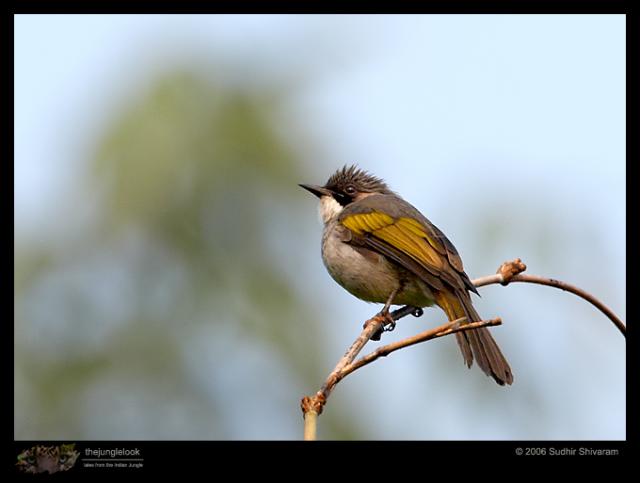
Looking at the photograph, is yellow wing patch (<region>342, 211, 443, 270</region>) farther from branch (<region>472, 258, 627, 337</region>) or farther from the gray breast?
branch (<region>472, 258, 627, 337</region>)

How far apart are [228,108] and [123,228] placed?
214 centimetres

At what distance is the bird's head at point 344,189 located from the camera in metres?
7.64

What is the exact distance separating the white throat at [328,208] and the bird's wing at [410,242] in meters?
0.34

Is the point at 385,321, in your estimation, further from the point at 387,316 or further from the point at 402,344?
the point at 402,344

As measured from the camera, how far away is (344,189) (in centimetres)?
775

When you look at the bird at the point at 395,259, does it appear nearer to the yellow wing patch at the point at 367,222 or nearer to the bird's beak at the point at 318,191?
the yellow wing patch at the point at 367,222

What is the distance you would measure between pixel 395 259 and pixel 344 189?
4.71ft

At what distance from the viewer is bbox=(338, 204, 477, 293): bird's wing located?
6.23m

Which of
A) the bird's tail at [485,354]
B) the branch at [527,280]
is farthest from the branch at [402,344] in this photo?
the bird's tail at [485,354]
